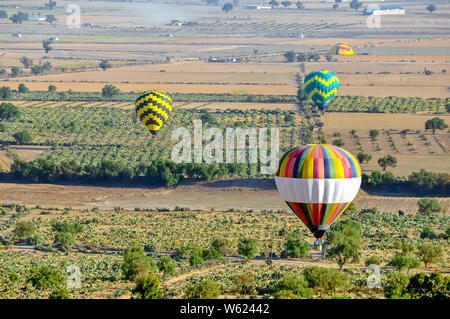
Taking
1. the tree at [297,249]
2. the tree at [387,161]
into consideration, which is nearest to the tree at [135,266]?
the tree at [297,249]

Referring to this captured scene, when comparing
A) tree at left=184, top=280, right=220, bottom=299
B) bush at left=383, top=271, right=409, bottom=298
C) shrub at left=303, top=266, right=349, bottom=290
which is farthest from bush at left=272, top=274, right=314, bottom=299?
bush at left=383, top=271, right=409, bottom=298

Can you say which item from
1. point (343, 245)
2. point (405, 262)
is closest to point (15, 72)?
point (343, 245)

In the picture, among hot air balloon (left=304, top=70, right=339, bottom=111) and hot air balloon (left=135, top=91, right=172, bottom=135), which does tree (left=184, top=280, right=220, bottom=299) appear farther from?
hot air balloon (left=304, top=70, right=339, bottom=111)

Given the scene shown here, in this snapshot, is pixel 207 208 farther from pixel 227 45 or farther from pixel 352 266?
pixel 227 45

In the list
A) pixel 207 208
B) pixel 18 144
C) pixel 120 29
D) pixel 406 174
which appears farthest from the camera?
pixel 120 29

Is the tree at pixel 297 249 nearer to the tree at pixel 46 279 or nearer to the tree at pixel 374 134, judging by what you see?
the tree at pixel 46 279
